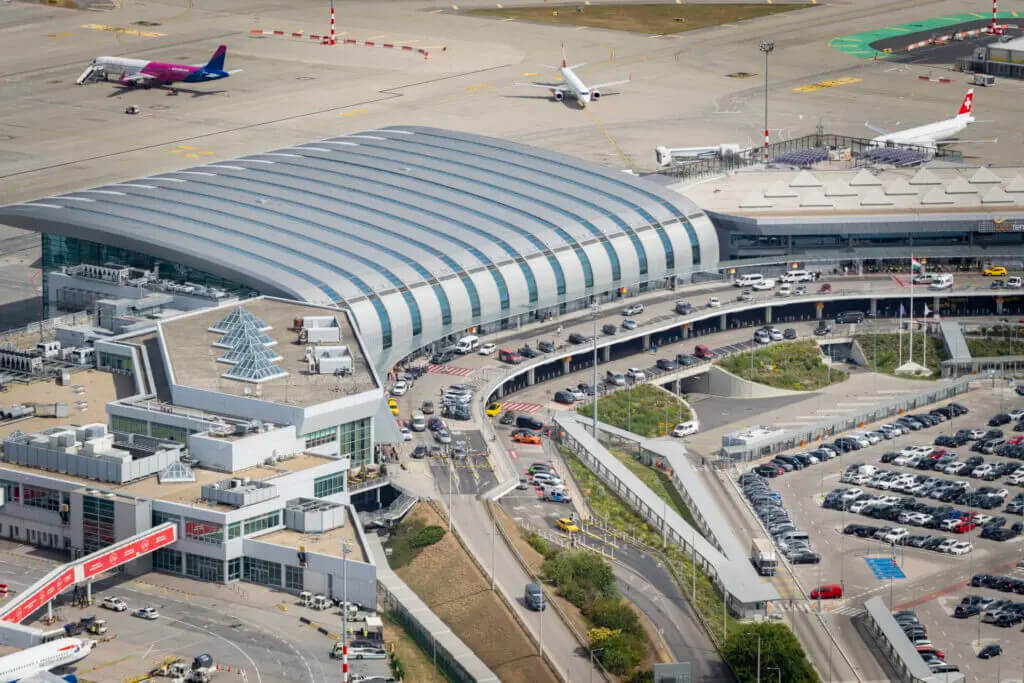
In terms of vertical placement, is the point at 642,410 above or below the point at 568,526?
above

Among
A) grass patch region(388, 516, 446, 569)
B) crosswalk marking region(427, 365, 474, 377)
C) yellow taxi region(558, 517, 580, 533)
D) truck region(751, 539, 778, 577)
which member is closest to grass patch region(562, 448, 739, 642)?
yellow taxi region(558, 517, 580, 533)

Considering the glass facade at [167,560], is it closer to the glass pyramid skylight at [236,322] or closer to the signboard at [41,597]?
the signboard at [41,597]

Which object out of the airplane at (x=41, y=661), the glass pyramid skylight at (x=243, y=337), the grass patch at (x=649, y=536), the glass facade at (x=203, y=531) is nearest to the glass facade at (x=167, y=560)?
the glass facade at (x=203, y=531)

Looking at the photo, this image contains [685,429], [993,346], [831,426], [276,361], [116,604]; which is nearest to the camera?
[116,604]

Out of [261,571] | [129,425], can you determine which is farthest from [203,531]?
[129,425]

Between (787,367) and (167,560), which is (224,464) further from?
(787,367)

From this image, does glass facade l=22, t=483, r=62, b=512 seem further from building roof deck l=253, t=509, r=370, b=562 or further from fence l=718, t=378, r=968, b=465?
fence l=718, t=378, r=968, b=465

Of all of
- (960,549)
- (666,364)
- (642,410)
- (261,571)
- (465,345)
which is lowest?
(960,549)
